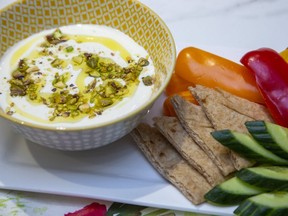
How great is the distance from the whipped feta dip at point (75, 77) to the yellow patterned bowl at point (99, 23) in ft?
0.11

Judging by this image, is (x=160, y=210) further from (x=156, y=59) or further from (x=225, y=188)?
(x=156, y=59)

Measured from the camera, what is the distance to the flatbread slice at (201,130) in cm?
179

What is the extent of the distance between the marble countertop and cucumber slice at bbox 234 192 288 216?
94 cm

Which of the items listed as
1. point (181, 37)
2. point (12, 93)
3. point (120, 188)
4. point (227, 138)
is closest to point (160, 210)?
point (120, 188)

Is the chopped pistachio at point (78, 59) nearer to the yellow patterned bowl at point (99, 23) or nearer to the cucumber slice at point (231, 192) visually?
the yellow patterned bowl at point (99, 23)

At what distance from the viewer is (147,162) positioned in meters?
1.91

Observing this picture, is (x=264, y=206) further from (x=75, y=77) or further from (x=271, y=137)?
(x=75, y=77)

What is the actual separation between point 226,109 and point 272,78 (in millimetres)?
247

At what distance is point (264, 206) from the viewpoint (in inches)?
64.6

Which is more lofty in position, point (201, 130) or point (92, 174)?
point (201, 130)

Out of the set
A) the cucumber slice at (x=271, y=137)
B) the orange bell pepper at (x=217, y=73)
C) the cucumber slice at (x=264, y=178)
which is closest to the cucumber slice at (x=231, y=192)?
the cucumber slice at (x=264, y=178)

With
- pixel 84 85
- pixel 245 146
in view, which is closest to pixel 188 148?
pixel 245 146

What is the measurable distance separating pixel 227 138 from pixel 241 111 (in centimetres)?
26

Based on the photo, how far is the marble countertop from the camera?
8.89 ft
